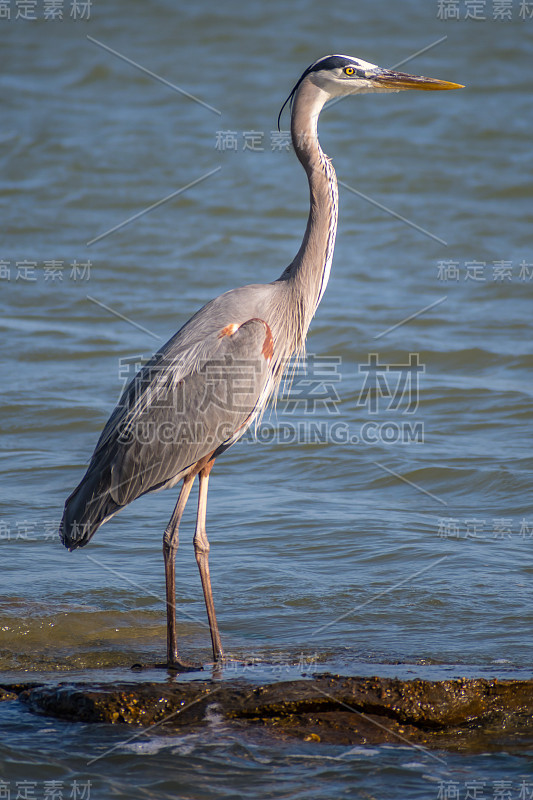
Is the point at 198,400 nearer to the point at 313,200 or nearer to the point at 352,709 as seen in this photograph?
the point at 313,200

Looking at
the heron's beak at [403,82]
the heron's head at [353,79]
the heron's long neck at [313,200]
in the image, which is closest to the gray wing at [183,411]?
the heron's long neck at [313,200]

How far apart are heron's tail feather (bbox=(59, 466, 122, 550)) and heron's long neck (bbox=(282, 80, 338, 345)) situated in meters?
1.62

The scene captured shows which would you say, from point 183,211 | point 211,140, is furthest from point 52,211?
point 211,140

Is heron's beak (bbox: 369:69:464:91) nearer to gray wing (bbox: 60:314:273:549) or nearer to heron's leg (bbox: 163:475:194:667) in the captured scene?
gray wing (bbox: 60:314:273:549)

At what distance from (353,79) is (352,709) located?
147 inches

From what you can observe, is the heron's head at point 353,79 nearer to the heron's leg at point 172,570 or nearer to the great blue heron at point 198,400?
the great blue heron at point 198,400

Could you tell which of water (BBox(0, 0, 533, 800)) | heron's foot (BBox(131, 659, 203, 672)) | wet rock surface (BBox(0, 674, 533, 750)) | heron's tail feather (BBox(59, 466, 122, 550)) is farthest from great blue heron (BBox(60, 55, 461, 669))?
wet rock surface (BBox(0, 674, 533, 750))

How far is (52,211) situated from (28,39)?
28.1 feet

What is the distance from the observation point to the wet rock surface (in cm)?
415

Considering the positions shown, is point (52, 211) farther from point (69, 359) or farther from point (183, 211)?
point (69, 359)

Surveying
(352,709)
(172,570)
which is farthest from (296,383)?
(352,709)

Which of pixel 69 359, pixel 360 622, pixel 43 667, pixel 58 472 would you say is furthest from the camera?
pixel 69 359

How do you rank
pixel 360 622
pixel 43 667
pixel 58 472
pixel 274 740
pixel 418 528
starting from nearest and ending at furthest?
pixel 274 740, pixel 43 667, pixel 360 622, pixel 418 528, pixel 58 472

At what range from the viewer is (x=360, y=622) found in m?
5.67
